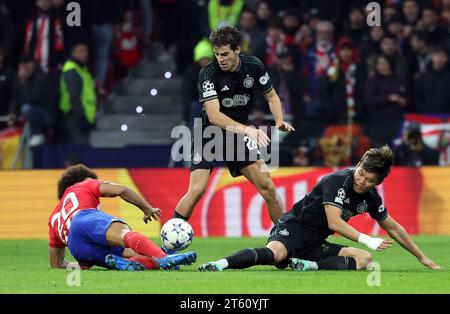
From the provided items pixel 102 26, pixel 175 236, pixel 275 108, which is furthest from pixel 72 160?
pixel 175 236

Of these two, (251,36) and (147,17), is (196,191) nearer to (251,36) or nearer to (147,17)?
(251,36)

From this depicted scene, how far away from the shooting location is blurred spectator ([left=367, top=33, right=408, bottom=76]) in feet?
64.2

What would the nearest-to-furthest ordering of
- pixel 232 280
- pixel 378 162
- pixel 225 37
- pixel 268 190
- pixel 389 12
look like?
1. pixel 232 280
2. pixel 378 162
3. pixel 225 37
4. pixel 268 190
5. pixel 389 12

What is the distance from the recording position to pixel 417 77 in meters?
19.6

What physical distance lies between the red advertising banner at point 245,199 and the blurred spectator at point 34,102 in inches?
120

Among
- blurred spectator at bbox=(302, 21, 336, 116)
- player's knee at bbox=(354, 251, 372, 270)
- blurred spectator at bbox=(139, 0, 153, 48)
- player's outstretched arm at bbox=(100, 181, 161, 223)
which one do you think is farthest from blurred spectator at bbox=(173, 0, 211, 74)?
player's knee at bbox=(354, 251, 372, 270)

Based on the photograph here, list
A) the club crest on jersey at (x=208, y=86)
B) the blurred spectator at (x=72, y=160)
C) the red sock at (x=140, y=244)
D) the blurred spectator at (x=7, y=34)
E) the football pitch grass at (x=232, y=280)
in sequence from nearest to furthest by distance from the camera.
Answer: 1. the football pitch grass at (x=232, y=280)
2. the red sock at (x=140, y=244)
3. the club crest on jersey at (x=208, y=86)
4. the blurred spectator at (x=72, y=160)
5. the blurred spectator at (x=7, y=34)

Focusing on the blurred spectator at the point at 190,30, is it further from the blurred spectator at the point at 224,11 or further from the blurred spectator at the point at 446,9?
the blurred spectator at the point at 446,9

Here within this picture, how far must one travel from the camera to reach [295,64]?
65.9 feet

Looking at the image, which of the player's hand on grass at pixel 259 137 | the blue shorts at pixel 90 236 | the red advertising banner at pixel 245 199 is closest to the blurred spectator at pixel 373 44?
the red advertising banner at pixel 245 199

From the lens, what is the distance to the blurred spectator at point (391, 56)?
19.6 m

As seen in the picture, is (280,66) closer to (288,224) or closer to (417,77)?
(417,77)

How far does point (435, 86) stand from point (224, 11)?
386cm

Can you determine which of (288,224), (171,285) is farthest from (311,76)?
(171,285)
